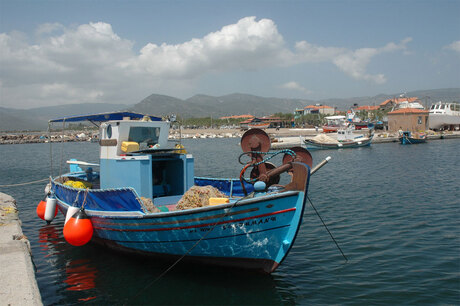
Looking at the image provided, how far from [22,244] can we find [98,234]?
2.17 m

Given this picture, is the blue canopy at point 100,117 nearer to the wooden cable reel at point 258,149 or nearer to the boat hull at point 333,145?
the wooden cable reel at point 258,149

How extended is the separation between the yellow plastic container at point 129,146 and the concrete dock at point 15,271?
12.2 ft

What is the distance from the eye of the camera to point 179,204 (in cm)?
989

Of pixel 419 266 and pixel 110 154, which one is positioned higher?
pixel 110 154

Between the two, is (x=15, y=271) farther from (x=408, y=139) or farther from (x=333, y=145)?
(x=408, y=139)

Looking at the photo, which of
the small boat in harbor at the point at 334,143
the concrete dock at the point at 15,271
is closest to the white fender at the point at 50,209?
the concrete dock at the point at 15,271

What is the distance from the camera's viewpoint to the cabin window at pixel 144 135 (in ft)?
40.5

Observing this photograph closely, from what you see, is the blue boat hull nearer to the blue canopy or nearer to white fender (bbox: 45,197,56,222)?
white fender (bbox: 45,197,56,222)

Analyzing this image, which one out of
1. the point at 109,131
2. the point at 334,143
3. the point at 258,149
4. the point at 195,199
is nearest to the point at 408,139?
the point at 334,143

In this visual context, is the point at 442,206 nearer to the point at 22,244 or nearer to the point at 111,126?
the point at 111,126

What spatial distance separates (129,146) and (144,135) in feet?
3.81

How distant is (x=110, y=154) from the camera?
11.9 metres

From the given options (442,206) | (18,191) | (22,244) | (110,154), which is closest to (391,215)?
(442,206)

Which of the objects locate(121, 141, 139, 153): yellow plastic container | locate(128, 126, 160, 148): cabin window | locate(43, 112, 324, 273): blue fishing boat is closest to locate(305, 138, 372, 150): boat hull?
locate(43, 112, 324, 273): blue fishing boat
